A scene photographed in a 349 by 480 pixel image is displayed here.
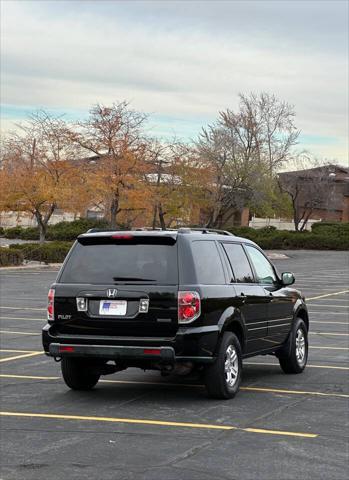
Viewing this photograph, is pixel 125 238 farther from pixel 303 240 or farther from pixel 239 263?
pixel 303 240

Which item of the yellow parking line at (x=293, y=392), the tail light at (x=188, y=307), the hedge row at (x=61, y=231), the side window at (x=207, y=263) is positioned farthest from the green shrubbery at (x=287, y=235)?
the tail light at (x=188, y=307)

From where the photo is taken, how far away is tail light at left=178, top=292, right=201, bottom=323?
29.6 ft

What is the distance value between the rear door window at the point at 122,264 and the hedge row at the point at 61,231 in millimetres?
52729

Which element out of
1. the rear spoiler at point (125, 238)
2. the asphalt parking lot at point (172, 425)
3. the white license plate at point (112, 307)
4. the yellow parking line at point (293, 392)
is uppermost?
the rear spoiler at point (125, 238)

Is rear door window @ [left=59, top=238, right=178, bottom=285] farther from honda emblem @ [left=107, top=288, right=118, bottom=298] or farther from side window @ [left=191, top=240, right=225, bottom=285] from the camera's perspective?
side window @ [left=191, top=240, right=225, bottom=285]

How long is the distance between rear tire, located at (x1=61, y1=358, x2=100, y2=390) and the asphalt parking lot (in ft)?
0.46

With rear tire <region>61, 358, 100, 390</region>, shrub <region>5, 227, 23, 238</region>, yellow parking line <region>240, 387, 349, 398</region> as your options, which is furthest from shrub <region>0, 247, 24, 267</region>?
shrub <region>5, 227, 23, 238</region>

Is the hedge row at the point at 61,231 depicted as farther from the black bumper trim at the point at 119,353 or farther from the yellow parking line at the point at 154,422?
the yellow parking line at the point at 154,422

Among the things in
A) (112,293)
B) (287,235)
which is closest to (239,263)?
(112,293)

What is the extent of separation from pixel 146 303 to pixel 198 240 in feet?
3.49

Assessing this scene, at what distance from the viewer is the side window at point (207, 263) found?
30.9 feet

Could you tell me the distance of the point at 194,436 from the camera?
764 cm

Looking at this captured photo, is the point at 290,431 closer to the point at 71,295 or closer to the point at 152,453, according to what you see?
the point at 152,453

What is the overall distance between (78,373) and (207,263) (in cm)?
199
